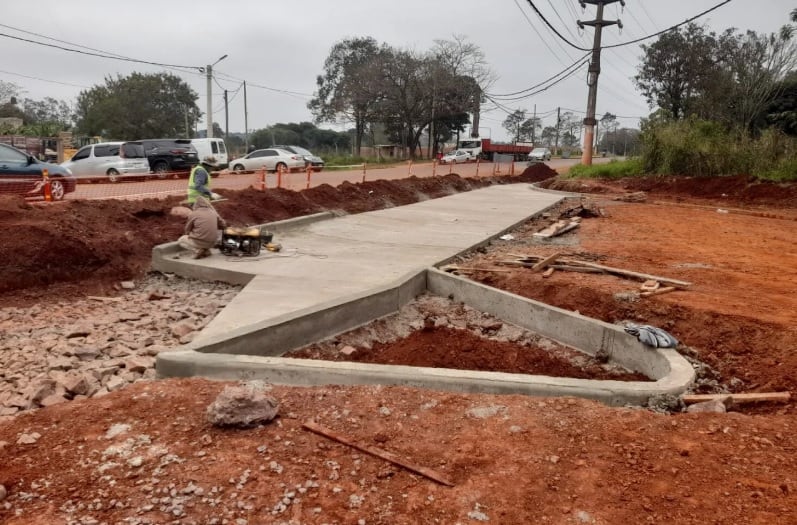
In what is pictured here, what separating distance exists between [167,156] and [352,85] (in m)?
30.0

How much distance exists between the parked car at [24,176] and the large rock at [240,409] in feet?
34.4

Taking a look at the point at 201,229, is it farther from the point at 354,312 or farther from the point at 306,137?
the point at 306,137

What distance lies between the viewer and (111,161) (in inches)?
781

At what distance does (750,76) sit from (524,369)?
35.8 metres

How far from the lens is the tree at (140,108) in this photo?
51625 mm

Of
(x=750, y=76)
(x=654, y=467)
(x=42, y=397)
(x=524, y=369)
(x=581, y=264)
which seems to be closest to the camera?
(x=654, y=467)

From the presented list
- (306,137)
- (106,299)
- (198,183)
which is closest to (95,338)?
(106,299)

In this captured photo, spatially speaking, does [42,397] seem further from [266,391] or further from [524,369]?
[524,369]

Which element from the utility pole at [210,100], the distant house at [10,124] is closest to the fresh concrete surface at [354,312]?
the utility pole at [210,100]

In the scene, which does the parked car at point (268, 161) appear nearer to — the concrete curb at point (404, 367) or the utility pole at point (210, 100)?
the utility pole at point (210, 100)

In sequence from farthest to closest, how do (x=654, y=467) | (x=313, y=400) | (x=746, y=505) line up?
(x=313, y=400)
(x=654, y=467)
(x=746, y=505)

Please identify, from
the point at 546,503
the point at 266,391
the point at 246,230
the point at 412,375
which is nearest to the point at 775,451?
the point at 546,503

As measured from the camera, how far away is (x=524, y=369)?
554 centimetres

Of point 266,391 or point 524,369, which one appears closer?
point 266,391
